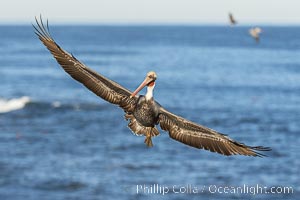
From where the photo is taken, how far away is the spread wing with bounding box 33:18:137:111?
1377cm

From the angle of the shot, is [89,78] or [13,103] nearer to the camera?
[89,78]

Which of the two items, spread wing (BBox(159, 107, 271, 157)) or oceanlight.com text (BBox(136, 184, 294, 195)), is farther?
oceanlight.com text (BBox(136, 184, 294, 195))

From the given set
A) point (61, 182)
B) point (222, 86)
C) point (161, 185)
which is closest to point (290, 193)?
point (161, 185)

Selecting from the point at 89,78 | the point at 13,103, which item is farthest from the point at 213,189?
the point at 13,103

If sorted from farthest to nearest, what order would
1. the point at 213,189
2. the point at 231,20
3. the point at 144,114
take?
the point at 213,189
the point at 231,20
the point at 144,114

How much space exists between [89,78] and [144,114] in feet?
4.80

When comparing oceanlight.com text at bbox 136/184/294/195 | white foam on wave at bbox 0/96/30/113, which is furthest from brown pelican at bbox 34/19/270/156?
white foam on wave at bbox 0/96/30/113

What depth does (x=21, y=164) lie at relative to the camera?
160ft

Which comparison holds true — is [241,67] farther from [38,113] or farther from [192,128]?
[192,128]

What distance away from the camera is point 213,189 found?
4259 centimetres

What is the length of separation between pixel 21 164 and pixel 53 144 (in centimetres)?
710

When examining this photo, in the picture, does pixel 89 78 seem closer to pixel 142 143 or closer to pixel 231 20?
pixel 231 20

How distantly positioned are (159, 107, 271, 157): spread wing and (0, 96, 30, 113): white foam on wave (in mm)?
60711

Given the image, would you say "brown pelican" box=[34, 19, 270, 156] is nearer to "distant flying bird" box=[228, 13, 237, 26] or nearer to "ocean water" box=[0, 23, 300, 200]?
"distant flying bird" box=[228, 13, 237, 26]
